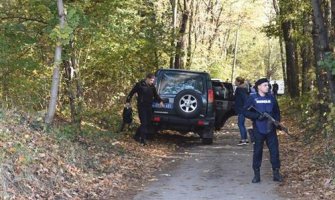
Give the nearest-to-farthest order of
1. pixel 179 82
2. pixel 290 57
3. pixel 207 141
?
pixel 179 82 < pixel 207 141 < pixel 290 57

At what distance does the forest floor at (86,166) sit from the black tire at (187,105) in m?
1.41

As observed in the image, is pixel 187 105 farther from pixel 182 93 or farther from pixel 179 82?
pixel 179 82

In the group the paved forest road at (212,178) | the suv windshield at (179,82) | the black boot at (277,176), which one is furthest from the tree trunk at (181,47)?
the black boot at (277,176)

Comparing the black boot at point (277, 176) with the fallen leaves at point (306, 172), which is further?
the black boot at point (277, 176)

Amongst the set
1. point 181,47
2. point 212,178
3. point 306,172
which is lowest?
point 212,178

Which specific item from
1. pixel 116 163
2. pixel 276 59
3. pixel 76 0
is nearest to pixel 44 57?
pixel 76 0

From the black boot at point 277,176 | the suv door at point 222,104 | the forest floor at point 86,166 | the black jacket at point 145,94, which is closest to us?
the forest floor at point 86,166

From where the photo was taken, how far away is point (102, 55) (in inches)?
695

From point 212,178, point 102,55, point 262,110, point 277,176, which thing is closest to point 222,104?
point 102,55

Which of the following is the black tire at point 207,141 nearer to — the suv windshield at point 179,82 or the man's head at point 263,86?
the suv windshield at point 179,82

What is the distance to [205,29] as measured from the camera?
142 feet

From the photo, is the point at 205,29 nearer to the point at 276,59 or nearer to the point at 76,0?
the point at 76,0

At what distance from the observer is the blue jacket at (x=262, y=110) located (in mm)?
9102

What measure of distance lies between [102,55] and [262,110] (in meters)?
9.59
